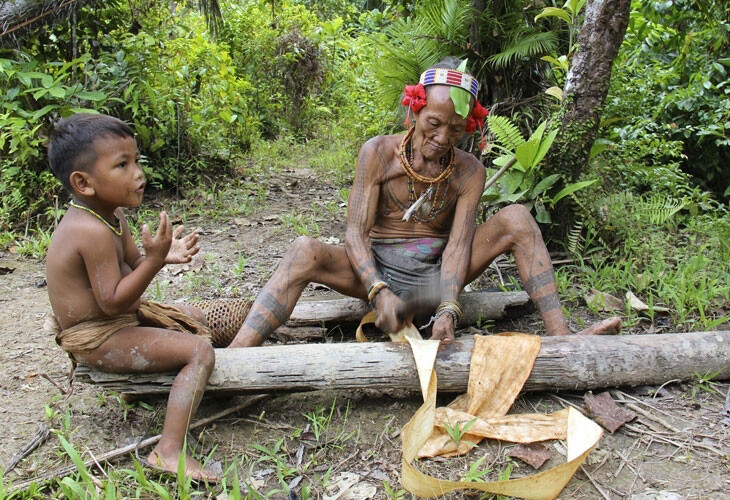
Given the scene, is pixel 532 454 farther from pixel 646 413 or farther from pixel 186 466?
pixel 186 466

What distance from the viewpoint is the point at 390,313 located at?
2.84m

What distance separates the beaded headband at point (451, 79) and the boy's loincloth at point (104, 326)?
1.71 metres

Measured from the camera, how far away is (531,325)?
136 inches

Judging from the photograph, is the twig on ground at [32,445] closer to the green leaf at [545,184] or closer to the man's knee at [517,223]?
the man's knee at [517,223]

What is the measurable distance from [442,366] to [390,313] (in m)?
0.39

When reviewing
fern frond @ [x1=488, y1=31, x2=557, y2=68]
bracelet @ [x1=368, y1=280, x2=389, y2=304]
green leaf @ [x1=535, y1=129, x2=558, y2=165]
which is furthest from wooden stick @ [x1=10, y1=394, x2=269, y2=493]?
fern frond @ [x1=488, y1=31, x2=557, y2=68]

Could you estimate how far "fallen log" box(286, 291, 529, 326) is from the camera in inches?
132

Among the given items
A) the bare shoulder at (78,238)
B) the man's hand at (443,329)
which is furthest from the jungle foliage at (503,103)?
the bare shoulder at (78,238)

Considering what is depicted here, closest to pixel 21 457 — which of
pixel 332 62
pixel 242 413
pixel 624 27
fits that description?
pixel 242 413

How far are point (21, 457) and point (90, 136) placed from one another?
1.29m

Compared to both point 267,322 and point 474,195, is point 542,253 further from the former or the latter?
point 267,322

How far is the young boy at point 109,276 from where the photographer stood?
225cm

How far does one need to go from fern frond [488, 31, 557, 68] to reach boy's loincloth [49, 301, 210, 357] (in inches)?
145

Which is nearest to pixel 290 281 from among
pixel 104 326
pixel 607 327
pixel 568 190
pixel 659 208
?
pixel 104 326
